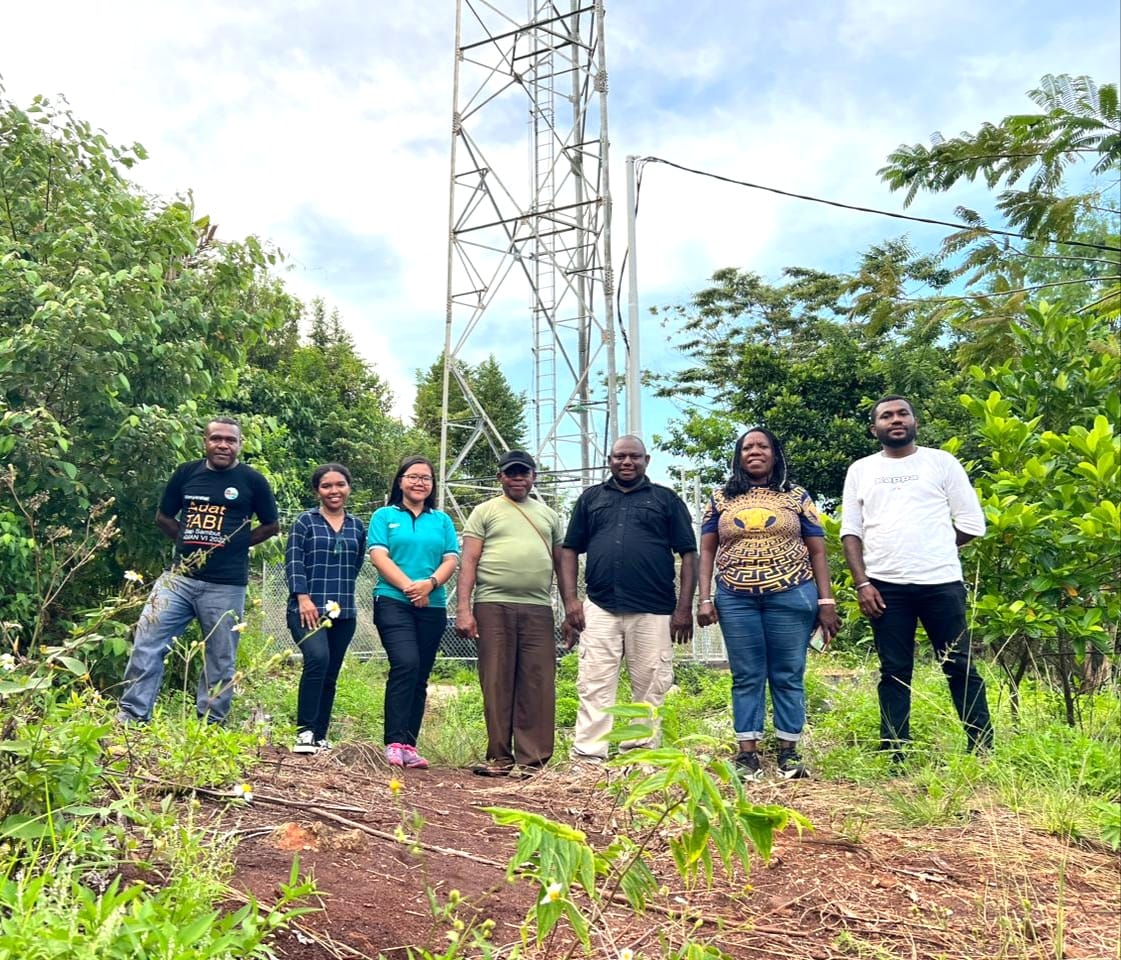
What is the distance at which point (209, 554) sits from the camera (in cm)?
465

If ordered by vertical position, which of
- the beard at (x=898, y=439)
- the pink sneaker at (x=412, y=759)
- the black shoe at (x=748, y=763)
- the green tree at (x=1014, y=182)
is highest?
the green tree at (x=1014, y=182)

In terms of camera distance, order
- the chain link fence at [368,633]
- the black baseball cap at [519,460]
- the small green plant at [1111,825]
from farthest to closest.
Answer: the chain link fence at [368,633] < the black baseball cap at [519,460] < the small green plant at [1111,825]

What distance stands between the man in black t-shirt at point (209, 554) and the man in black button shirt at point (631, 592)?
162cm

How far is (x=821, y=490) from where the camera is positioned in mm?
18859

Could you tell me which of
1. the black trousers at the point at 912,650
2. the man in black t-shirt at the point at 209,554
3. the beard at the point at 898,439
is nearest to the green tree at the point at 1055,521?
the black trousers at the point at 912,650

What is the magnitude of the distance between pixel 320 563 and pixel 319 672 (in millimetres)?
531

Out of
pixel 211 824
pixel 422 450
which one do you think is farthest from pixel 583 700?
pixel 422 450

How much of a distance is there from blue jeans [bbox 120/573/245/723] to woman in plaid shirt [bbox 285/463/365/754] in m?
0.32

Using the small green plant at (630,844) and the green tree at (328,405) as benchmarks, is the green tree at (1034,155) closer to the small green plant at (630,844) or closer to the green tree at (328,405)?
the small green plant at (630,844)

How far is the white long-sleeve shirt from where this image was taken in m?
4.40

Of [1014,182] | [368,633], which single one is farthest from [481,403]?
[1014,182]

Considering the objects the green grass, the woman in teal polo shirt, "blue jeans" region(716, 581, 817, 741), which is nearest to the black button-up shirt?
"blue jeans" region(716, 581, 817, 741)

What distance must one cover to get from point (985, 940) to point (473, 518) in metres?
3.11

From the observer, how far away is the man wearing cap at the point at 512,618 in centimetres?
500
